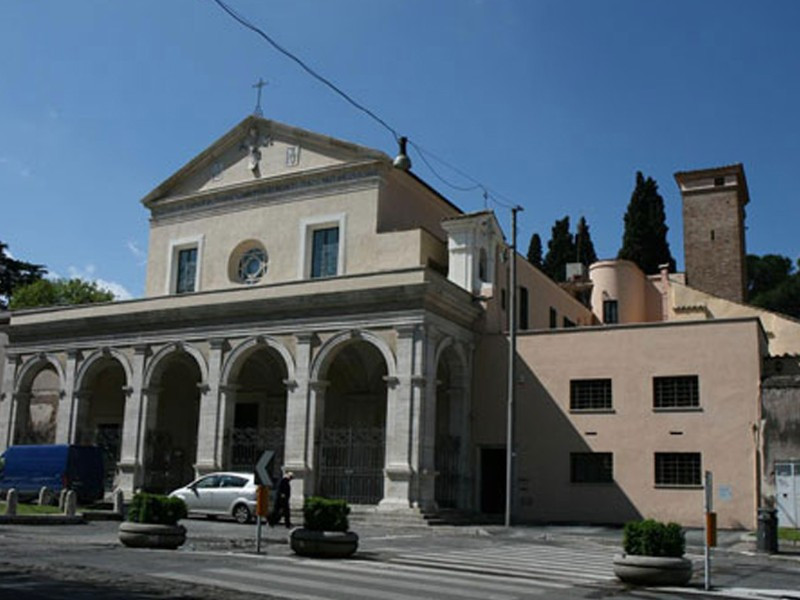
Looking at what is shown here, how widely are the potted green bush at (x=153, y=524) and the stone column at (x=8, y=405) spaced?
74.7ft

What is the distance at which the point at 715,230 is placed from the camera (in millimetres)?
49844

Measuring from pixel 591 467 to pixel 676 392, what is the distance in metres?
3.80

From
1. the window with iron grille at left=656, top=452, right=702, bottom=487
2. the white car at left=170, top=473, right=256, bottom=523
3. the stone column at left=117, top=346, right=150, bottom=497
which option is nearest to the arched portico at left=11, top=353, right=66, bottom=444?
the stone column at left=117, top=346, right=150, bottom=497

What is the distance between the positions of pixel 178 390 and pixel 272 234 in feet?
26.9

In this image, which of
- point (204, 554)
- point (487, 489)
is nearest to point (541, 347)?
point (487, 489)

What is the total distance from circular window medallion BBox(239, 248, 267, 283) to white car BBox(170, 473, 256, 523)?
37.4ft

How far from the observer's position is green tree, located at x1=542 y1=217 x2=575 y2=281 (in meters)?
68.6

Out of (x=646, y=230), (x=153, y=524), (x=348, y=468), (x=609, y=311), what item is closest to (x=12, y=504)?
(x=153, y=524)

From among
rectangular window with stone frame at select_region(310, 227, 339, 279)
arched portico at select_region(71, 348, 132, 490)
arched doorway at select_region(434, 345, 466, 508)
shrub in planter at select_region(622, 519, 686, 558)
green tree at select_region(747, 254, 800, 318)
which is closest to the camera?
shrub in planter at select_region(622, 519, 686, 558)

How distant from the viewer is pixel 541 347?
101 feet

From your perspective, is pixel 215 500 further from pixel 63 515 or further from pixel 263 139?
pixel 263 139

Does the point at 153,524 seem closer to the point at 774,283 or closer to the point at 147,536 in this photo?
the point at 147,536

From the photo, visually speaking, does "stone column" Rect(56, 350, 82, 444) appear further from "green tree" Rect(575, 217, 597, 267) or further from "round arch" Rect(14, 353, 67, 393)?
"green tree" Rect(575, 217, 597, 267)

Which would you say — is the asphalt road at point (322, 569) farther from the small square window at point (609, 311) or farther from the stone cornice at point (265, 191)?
the small square window at point (609, 311)
